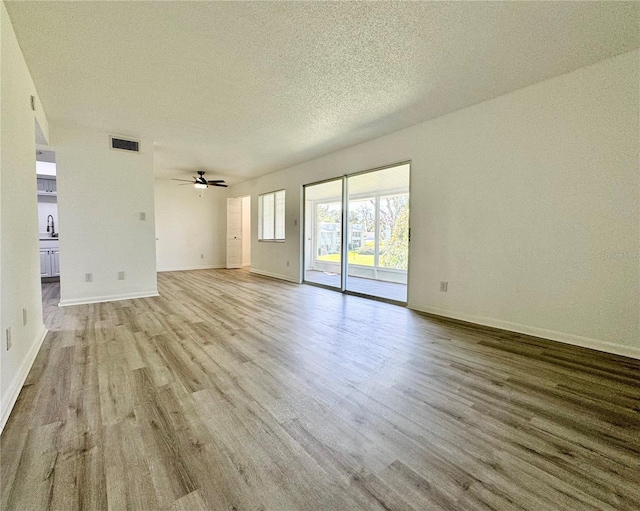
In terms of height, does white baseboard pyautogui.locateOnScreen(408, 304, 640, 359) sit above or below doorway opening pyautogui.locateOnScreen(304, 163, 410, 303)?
below

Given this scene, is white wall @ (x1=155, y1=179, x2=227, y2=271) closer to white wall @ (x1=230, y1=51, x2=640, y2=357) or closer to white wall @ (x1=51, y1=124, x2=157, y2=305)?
white wall @ (x1=51, y1=124, x2=157, y2=305)

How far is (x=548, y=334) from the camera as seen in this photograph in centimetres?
284

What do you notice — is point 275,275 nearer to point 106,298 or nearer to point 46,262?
point 106,298

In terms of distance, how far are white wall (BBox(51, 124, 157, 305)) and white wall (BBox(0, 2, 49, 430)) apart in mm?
1651

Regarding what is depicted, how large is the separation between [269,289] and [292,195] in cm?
214

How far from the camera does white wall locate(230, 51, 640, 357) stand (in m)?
2.44

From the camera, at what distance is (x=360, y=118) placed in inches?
147

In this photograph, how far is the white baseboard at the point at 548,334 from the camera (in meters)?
2.45

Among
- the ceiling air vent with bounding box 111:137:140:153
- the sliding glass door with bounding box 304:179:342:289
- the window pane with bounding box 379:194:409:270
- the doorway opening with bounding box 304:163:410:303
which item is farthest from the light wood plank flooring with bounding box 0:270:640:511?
the sliding glass door with bounding box 304:179:342:289

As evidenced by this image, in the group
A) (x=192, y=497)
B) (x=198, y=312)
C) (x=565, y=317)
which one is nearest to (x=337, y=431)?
(x=192, y=497)

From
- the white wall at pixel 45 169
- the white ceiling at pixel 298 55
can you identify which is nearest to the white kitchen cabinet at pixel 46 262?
the white wall at pixel 45 169

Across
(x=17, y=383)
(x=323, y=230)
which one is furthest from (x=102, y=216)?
(x=323, y=230)

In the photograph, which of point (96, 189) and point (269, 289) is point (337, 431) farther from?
point (96, 189)

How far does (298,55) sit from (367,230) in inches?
205
